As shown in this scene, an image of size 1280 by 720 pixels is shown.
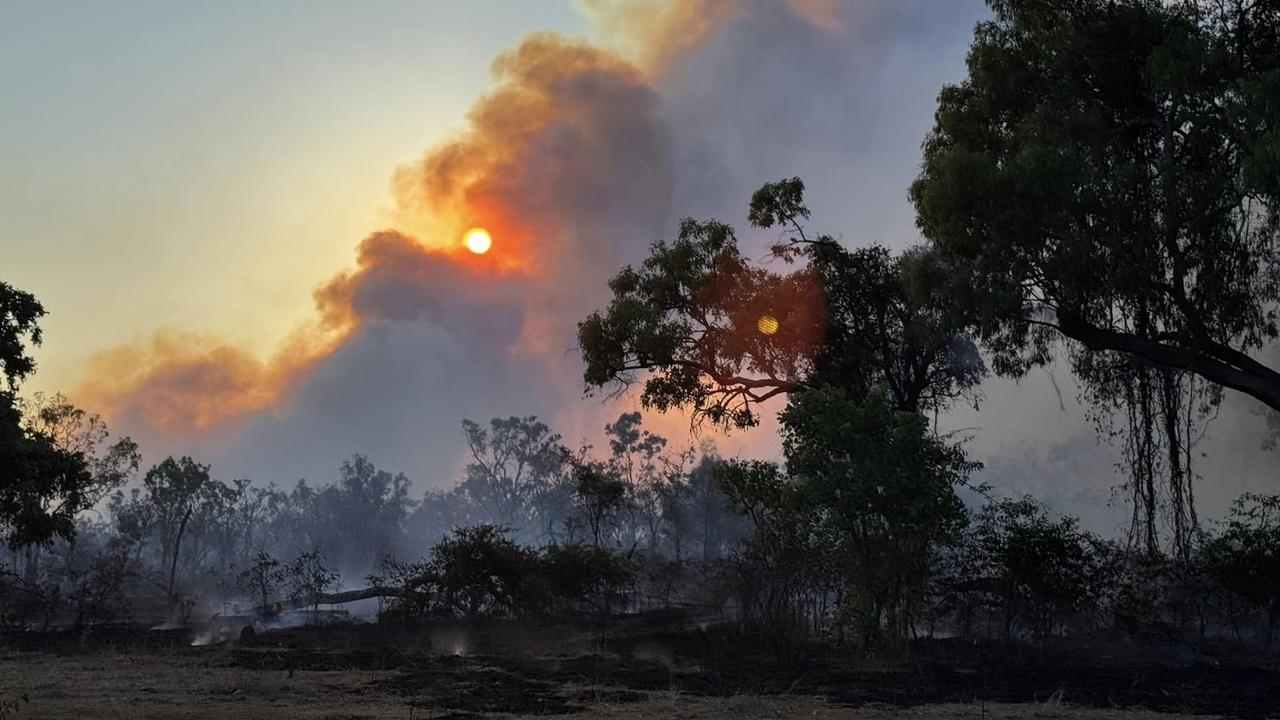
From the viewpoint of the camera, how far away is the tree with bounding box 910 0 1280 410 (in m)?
16.8

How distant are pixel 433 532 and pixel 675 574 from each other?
129 metres

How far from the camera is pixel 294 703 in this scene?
13406 millimetres

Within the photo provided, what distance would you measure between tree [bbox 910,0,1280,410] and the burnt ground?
20.3ft

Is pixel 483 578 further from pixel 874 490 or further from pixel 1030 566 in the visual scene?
pixel 1030 566

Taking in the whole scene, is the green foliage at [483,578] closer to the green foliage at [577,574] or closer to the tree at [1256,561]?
the green foliage at [577,574]

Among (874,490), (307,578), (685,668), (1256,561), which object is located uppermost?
(874,490)

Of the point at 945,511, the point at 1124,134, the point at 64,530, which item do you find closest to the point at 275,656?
the point at 64,530

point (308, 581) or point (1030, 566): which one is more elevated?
point (1030, 566)

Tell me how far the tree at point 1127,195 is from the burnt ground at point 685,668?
617cm

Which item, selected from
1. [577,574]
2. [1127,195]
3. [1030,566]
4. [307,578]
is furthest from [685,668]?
[307,578]

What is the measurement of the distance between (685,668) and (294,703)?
844 cm

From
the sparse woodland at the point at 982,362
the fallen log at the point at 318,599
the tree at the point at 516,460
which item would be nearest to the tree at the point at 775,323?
the sparse woodland at the point at 982,362

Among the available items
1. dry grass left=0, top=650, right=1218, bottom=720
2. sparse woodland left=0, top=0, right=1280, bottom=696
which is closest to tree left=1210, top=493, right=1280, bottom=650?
sparse woodland left=0, top=0, right=1280, bottom=696

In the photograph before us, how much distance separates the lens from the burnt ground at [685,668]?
1423 centimetres
